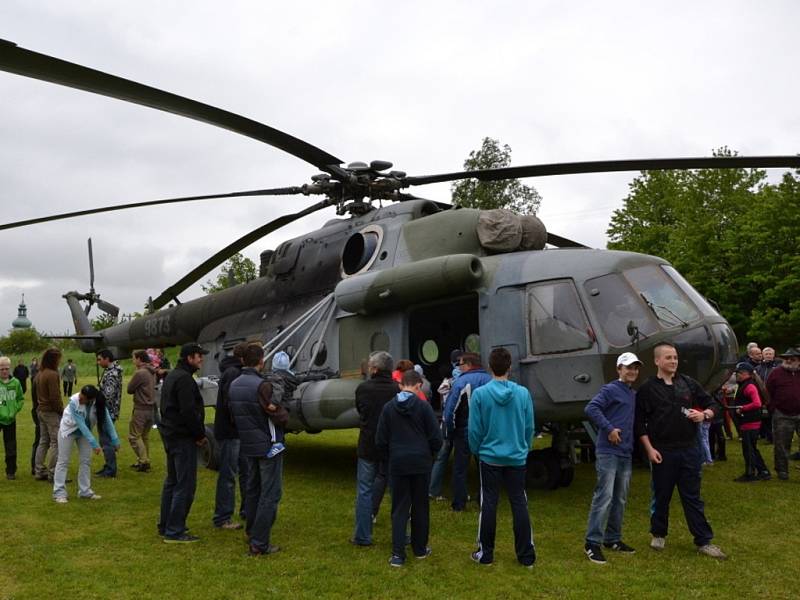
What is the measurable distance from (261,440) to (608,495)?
2868 mm

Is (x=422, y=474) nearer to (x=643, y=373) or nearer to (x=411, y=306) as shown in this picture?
(x=643, y=373)

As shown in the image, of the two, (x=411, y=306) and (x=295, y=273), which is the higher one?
(x=295, y=273)

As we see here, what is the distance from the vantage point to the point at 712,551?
573 cm

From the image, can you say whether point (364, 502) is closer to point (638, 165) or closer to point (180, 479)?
point (180, 479)

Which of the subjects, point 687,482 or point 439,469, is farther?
point 439,469

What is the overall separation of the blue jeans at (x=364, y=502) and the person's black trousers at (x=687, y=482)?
7.93ft

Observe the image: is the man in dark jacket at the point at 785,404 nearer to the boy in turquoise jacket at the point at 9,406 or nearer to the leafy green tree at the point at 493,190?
the boy in turquoise jacket at the point at 9,406

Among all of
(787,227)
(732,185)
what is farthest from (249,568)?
(732,185)

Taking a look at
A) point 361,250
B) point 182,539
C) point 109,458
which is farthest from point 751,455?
point 109,458

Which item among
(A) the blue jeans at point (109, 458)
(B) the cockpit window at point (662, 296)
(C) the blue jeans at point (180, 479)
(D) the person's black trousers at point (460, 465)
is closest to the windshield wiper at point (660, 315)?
(B) the cockpit window at point (662, 296)

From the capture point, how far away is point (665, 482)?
19.1 feet

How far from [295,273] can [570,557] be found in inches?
259

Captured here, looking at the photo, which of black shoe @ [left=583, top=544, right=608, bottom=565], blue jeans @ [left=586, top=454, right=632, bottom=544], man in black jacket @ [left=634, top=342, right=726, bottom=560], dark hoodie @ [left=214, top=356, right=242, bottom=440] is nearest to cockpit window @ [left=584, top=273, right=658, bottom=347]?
man in black jacket @ [left=634, top=342, right=726, bottom=560]

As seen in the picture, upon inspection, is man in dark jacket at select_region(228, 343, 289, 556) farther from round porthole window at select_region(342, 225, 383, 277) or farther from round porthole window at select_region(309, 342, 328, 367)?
round porthole window at select_region(342, 225, 383, 277)
